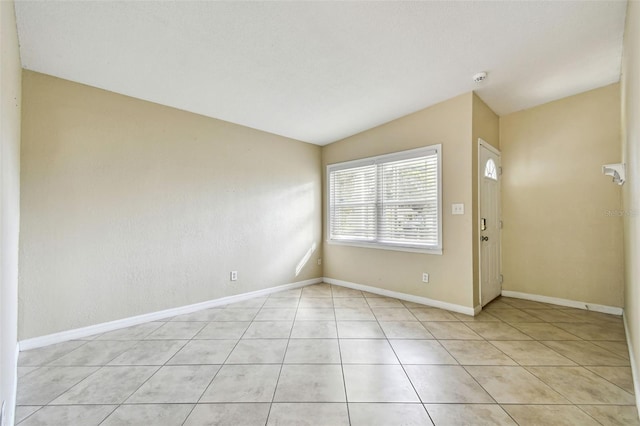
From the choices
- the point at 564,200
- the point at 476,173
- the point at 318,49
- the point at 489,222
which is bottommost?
the point at 489,222

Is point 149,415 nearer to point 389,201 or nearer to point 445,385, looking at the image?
point 445,385

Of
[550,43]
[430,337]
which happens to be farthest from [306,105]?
[430,337]

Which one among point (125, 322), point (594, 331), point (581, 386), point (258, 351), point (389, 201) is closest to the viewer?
point (581, 386)

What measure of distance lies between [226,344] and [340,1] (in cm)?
297

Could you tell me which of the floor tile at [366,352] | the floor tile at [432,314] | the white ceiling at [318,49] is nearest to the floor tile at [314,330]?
the floor tile at [366,352]

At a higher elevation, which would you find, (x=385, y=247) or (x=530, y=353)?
(x=385, y=247)

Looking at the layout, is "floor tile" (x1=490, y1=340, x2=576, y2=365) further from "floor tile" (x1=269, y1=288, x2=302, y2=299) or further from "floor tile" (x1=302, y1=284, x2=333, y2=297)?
"floor tile" (x1=269, y1=288, x2=302, y2=299)

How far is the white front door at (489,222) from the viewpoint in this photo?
3.40 meters

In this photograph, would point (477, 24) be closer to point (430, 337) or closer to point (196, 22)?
point (196, 22)

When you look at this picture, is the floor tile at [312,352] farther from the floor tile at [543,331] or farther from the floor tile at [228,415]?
the floor tile at [543,331]

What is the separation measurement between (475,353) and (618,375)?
3.04 ft

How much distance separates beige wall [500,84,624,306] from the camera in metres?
3.21

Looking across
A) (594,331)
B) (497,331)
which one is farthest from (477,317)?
(594,331)

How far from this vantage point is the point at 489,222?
11.9ft
